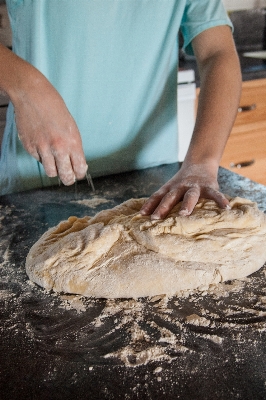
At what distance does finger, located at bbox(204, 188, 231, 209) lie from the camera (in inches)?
41.1

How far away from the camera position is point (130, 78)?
152cm

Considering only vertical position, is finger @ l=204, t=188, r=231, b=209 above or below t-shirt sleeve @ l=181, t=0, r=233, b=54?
below

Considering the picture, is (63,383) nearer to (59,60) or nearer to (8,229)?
(8,229)

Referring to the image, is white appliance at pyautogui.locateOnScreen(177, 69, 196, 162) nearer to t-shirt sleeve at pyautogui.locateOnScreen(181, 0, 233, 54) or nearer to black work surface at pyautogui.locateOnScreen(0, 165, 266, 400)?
t-shirt sleeve at pyautogui.locateOnScreen(181, 0, 233, 54)

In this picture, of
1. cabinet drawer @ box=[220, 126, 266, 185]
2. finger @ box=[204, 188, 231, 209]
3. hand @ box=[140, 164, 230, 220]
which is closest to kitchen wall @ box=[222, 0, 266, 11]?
cabinet drawer @ box=[220, 126, 266, 185]

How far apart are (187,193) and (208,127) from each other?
366mm

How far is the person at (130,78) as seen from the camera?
134cm

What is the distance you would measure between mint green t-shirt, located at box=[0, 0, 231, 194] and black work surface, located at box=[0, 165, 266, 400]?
652 mm

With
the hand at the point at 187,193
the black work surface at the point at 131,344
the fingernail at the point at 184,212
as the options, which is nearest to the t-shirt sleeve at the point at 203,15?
the hand at the point at 187,193

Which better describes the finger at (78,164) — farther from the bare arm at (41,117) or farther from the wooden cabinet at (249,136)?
the wooden cabinet at (249,136)

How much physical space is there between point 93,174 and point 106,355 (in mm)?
934

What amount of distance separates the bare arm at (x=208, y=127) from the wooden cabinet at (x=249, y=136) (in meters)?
1.06

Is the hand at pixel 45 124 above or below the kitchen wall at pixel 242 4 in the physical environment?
above

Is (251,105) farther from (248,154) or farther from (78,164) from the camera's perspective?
(78,164)
